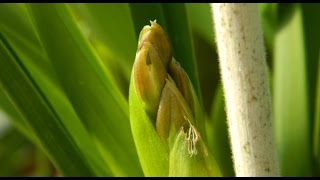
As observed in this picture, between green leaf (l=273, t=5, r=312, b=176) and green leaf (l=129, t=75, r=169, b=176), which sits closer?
green leaf (l=129, t=75, r=169, b=176)

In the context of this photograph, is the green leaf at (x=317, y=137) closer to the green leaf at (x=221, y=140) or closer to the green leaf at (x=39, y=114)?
the green leaf at (x=221, y=140)

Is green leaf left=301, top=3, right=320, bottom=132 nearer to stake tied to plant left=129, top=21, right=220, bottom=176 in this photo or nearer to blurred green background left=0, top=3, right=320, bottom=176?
blurred green background left=0, top=3, right=320, bottom=176

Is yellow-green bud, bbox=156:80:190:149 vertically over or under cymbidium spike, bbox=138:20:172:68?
under

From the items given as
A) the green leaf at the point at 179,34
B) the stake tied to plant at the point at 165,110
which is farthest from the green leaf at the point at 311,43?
the stake tied to plant at the point at 165,110

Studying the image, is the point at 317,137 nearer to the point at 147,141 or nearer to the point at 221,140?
the point at 221,140

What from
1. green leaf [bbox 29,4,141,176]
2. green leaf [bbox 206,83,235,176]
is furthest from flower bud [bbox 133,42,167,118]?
green leaf [bbox 206,83,235,176]

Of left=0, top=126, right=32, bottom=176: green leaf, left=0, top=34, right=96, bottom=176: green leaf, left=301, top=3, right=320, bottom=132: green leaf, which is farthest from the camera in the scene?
left=0, top=126, right=32, bottom=176: green leaf

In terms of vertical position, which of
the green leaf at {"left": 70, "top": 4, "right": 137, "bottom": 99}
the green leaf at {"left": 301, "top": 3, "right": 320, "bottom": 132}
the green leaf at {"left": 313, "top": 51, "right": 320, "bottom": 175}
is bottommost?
the green leaf at {"left": 313, "top": 51, "right": 320, "bottom": 175}

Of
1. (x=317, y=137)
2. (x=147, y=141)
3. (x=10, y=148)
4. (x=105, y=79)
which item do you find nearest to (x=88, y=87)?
(x=105, y=79)
